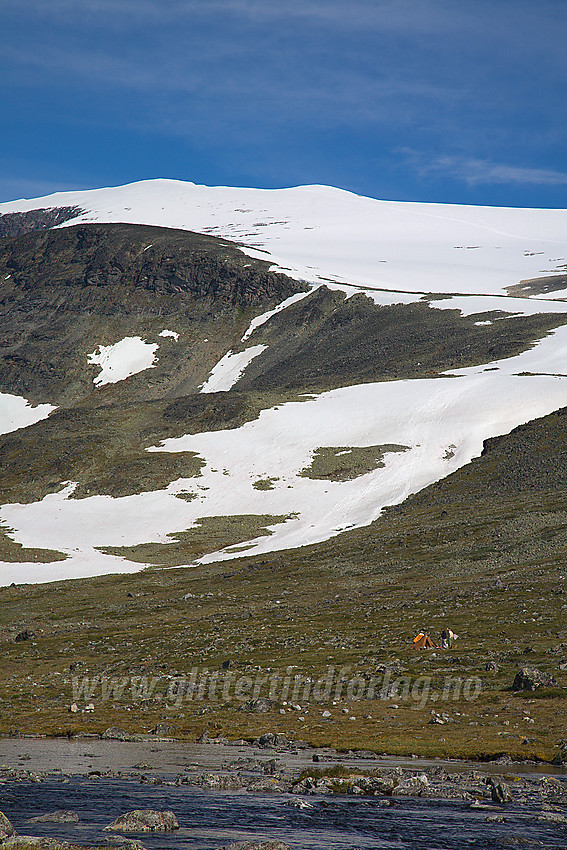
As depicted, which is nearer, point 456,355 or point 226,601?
point 226,601

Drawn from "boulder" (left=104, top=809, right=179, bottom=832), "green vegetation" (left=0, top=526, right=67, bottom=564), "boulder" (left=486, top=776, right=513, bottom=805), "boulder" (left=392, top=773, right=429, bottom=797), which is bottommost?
"boulder" (left=392, top=773, right=429, bottom=797)

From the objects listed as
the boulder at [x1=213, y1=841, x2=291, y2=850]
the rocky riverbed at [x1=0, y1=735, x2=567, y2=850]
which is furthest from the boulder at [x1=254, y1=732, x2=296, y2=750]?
the boulder at [x1=213, y1=841, x2=291, y2=850]

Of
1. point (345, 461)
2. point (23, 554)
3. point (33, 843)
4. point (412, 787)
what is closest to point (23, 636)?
point (23, 554)

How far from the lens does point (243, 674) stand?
146 ft

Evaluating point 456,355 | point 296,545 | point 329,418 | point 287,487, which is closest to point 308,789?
point 296,545

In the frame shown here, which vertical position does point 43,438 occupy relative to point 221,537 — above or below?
above

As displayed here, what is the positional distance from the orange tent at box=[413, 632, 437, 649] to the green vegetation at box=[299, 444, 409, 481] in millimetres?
69999

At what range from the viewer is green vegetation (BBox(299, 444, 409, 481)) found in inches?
4665

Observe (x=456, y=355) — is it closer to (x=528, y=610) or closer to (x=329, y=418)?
(x=329, y=418)

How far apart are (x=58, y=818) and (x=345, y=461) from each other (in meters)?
104

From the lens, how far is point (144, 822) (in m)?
19.0

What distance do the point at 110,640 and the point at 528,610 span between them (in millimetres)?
32597

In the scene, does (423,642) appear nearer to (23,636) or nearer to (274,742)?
(274,742)

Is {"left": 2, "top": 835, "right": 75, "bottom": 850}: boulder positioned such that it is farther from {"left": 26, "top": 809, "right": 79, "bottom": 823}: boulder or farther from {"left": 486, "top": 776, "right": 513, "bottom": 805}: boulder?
{"left": 486, "top": 776, "right": 513, "bottom": 805}: boulder
